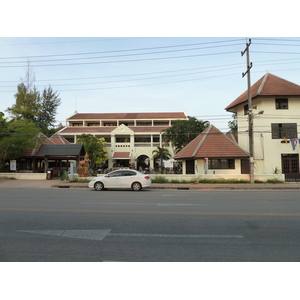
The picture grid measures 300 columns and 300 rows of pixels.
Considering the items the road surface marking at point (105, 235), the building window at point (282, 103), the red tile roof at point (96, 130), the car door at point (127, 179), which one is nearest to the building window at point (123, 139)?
the red tile roof at point (96, 130)

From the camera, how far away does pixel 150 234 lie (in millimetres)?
7355

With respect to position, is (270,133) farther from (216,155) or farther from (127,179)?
(127,179)

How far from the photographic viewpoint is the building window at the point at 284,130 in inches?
1231

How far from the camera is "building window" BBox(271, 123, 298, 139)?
3127 centimetres

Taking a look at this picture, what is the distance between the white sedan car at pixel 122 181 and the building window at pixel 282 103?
1856 centimetres

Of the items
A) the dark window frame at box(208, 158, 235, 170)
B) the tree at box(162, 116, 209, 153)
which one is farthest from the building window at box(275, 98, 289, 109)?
the tree at box(162, 116, 209, 153)

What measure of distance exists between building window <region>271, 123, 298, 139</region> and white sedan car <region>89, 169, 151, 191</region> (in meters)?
17.3

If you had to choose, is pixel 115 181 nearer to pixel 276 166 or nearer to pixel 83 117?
pixel 276 166

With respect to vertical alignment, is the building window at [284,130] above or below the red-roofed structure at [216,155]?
above

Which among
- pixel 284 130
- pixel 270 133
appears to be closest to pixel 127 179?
pixel 270 133

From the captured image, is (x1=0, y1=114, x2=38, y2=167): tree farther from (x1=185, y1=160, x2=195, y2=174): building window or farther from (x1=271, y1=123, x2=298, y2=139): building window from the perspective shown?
(x1=271, y1=123, x2=298, y2=139): building window

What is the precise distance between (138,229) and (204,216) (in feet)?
9.32

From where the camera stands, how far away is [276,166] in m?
31.2

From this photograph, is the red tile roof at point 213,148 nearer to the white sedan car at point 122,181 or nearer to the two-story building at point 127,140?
the white sedan car at point 122,181
